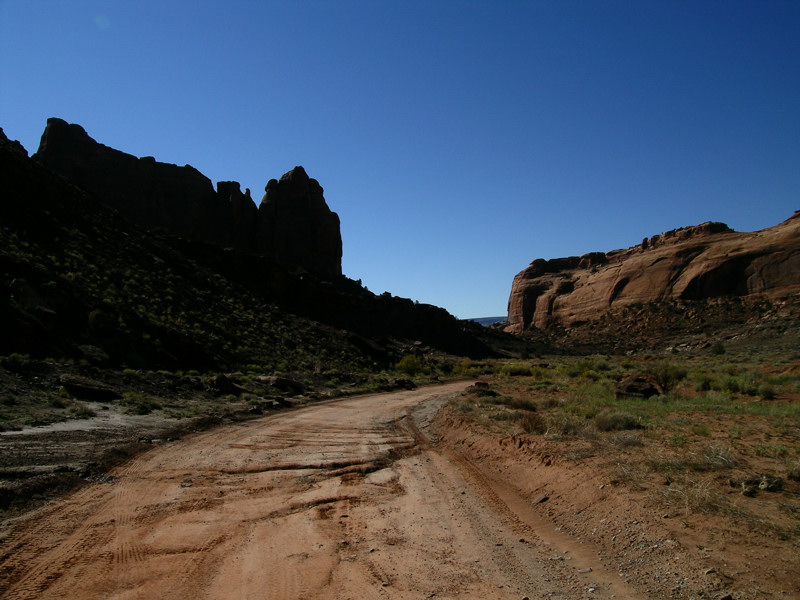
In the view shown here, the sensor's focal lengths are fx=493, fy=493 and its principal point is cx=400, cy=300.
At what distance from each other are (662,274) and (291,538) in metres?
107

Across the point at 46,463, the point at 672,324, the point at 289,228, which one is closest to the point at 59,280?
the point at 46,463

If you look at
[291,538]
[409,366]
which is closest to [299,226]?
[409,366]

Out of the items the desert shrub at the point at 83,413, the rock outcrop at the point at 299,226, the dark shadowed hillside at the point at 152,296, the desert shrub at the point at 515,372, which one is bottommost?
the desert shrub at the point at 515,372

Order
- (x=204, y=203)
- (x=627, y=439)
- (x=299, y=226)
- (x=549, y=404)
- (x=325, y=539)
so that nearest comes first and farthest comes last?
1. (x=325, y=539)
2. (x=627, y=439)
3. (x=549, y=404)
4. (x=204, y=203)
5. (x=299, y=226)

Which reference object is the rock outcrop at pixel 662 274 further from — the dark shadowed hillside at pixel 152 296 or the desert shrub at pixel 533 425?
the desert shrub at pixel 533 425

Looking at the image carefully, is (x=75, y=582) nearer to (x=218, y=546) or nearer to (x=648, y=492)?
(x=218, y=546)

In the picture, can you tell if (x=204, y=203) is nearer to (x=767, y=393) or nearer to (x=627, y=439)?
(x=767, y=393)

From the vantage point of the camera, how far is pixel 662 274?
Answer: 98.3 metres

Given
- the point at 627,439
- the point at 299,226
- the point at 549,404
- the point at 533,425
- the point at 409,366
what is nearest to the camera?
the point at 627,439

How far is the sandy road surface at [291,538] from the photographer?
495cm

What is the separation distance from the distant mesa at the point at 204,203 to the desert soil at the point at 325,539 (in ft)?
193

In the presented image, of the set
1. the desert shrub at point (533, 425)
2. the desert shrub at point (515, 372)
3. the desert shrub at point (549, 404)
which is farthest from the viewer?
the desert shrub at point (515, 372)

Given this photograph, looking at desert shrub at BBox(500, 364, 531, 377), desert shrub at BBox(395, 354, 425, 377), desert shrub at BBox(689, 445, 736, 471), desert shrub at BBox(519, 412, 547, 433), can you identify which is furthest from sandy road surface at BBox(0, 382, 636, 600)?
desert shrub at BBox(395, 354, 425, 377)

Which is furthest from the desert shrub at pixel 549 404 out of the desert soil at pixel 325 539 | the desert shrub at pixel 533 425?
the desert soil at pixel 325 539
